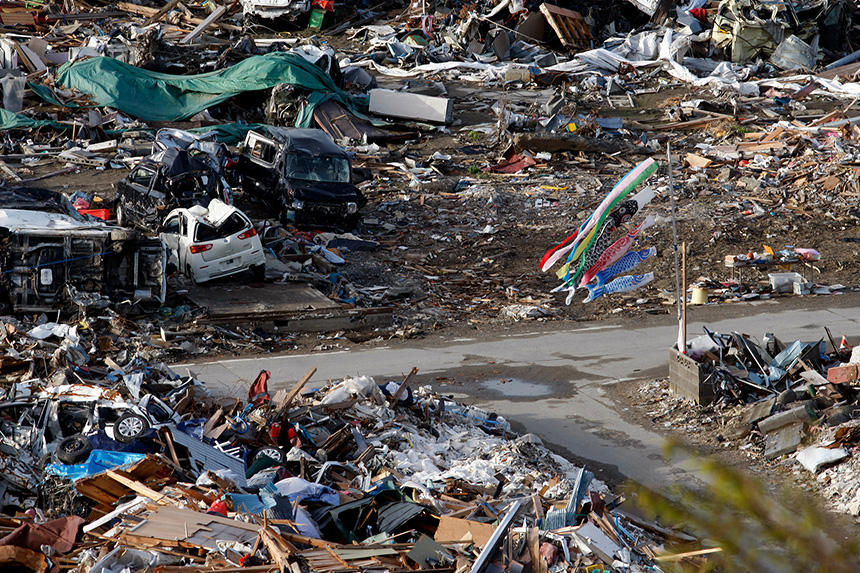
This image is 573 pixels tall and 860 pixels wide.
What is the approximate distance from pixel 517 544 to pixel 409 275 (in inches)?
445

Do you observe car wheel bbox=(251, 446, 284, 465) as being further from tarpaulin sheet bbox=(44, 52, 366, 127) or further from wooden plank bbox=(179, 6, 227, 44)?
wooden plank bbox=(179, 6, 227, 44)

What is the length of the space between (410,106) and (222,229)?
43.2 feet

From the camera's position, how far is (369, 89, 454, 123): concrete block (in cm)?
2952

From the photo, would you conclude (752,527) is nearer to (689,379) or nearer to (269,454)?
(689,379)

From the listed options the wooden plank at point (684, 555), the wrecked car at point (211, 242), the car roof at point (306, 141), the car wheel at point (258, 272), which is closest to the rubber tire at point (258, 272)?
the car wheel at point (258, 272)

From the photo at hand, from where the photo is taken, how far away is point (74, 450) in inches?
399

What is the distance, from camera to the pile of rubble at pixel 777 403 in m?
11.9

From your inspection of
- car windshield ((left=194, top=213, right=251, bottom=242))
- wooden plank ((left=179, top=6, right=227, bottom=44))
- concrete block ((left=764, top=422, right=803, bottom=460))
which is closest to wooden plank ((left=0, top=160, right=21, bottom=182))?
car windshield ((left=194, top=213, right=251, bottom=242))

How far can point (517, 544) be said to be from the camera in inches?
346

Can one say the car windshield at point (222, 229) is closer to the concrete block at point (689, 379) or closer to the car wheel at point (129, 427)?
the car wheel at point (129, 427)

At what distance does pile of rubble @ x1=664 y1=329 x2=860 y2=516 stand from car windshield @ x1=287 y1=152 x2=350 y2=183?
9950mm

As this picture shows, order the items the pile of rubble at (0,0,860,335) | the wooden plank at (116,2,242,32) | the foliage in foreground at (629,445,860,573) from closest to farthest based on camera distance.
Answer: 1. the foliage in foreground at (629,445,860,573)
2. the pile of rubble at (0,0,860,335)
3. the wooden plank at (116,2,242,32)

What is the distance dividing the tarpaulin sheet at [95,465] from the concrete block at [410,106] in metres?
20.9

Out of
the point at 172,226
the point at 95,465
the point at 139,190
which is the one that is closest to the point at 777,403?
the point at 95,465
